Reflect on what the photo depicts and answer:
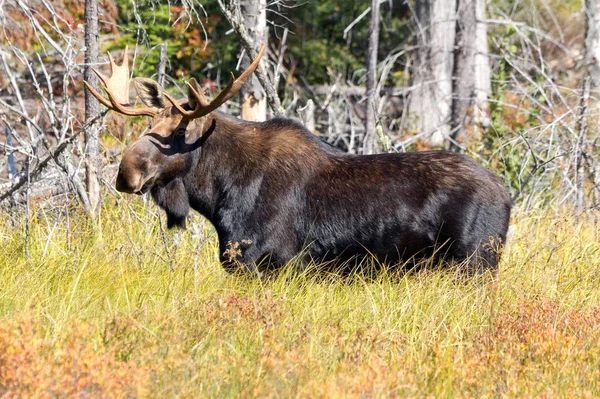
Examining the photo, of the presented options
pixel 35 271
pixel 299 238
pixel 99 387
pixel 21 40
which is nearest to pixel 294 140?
pixel 299 238

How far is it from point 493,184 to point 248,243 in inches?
66.6

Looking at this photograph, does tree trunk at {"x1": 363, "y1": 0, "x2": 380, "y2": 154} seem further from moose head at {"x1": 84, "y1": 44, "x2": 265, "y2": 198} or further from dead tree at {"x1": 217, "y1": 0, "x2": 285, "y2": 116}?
moose head at {"x1": 84, "y1": 44, "x2": 265, "y2": 198}

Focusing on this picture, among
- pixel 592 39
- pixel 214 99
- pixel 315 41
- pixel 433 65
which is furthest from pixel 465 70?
pixel 214 99

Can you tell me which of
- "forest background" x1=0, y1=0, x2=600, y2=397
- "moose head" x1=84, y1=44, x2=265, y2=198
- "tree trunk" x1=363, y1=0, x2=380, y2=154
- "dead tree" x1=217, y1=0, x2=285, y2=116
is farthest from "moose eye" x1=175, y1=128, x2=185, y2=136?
"tree trunk" x1=363, y1=0, x2=380, y2=154

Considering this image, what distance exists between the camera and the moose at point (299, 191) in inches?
256

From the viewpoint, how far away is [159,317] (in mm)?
5172

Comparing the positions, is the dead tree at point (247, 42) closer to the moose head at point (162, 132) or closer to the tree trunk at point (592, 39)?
the moose head at point (162, 132)

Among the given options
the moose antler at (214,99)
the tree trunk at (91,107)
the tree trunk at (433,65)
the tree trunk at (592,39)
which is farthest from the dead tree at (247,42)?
the tree trunk at (433,65)

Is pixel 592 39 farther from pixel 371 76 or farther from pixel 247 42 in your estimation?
pixel 247 42

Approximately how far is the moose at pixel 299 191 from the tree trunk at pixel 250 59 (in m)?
1.75

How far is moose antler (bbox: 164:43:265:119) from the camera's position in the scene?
20.9 ft

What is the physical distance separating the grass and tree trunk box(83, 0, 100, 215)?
0.54 metres

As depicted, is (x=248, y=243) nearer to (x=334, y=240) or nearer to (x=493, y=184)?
(x=334, y=240)

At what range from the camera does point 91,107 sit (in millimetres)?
7785
